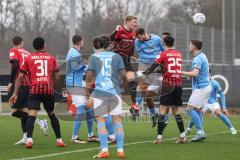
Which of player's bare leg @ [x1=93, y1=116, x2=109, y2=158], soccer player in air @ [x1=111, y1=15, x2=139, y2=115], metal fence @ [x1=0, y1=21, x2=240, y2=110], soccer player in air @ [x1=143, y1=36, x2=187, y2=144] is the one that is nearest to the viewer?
player's bare leg @ [x1=93, y1=116, x2=109, y2=158]

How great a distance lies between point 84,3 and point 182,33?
15.5 meters

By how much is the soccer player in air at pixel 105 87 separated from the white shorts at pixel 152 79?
461cm

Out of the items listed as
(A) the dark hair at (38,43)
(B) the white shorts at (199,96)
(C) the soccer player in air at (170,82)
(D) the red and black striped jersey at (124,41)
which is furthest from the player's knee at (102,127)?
(D) the red and black striped jersey at (124,41)

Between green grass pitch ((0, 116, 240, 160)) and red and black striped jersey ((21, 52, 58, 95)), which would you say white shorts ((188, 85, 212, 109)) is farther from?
red and black striped jersey ((21, 52, 58, 95))

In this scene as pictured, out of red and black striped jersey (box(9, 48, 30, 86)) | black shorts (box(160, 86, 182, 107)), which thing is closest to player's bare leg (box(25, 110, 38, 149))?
red and black striped jersey (box(9, 48, 30, 86))

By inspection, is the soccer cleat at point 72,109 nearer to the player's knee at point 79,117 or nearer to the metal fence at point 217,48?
the player's knee at point 79,117

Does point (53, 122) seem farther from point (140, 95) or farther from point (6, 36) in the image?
point (6, 36)

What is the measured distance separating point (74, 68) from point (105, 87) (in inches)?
132

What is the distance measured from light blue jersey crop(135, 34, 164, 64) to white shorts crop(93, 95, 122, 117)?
455 cm

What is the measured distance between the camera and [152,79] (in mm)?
17078

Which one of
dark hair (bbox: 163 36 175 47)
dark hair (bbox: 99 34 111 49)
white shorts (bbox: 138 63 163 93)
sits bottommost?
white shorts (bbox: 138 63 163 93)

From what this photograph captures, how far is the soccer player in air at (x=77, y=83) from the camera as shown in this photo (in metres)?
14.7

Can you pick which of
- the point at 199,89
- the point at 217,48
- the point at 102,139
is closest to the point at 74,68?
the point at 199,89

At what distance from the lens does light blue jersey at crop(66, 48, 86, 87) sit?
14.7 meters
